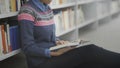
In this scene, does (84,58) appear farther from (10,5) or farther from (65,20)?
(65,20)

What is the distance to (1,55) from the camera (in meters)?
1.41

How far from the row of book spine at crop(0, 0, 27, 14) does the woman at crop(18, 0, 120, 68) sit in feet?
0.25

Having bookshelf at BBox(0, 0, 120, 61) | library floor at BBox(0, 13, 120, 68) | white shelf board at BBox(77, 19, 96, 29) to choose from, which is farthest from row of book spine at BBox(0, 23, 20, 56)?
white shelf board at BBox(77, 19, 96, 29)

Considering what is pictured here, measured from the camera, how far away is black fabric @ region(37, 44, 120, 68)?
1.26m

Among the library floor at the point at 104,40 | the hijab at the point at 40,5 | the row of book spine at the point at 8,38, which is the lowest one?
the library floor at the point at 104,40

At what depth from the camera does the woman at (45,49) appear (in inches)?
50.3

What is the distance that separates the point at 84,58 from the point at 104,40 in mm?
1561

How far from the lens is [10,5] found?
1.49 metres

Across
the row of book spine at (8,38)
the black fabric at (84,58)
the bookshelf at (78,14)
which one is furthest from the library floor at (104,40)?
the black fabric at (84,58)

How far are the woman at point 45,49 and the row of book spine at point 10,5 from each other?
0.08 m

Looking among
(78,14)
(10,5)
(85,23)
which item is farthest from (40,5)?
(85,23)

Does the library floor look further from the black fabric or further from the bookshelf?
the black fabric

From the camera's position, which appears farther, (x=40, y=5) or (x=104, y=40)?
(x=104, y=40)

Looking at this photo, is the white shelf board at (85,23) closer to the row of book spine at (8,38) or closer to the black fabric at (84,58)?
the row of book spine at (8,38)
